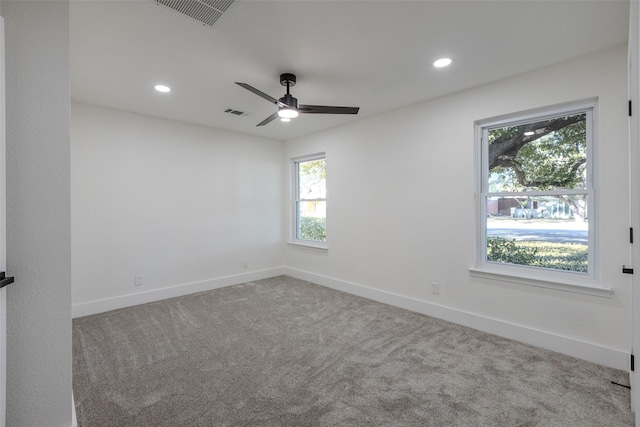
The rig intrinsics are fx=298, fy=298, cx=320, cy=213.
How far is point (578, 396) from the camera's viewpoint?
2076mm

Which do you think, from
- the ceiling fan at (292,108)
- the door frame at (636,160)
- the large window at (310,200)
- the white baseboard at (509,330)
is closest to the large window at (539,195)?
the white baseboard at (509,330)

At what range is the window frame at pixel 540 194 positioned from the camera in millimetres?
2613

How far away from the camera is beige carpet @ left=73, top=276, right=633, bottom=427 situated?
6.24ft

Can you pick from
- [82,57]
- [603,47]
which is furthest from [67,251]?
[603,47]

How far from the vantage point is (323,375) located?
2344mm

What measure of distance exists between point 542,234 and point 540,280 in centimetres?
47

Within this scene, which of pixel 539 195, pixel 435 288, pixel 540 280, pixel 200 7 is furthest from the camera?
pixel 435 288

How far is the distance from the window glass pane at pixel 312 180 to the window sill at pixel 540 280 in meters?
2.70

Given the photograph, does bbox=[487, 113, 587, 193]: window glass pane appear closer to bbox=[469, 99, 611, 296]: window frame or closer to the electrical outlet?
bbox=[469, 99, 611, 296]: window frame

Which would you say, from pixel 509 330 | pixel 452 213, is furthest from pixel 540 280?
pixel 452 213

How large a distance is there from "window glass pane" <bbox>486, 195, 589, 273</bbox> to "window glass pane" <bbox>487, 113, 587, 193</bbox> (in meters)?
0.15

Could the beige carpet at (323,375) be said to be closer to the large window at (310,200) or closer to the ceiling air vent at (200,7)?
the large window at (310,200)

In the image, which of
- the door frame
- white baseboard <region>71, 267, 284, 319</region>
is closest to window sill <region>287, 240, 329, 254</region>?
white baseboard <region>71, 267, 284, 319</region>

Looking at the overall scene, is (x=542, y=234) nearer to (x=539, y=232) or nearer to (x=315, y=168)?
(x=539, y=232)
